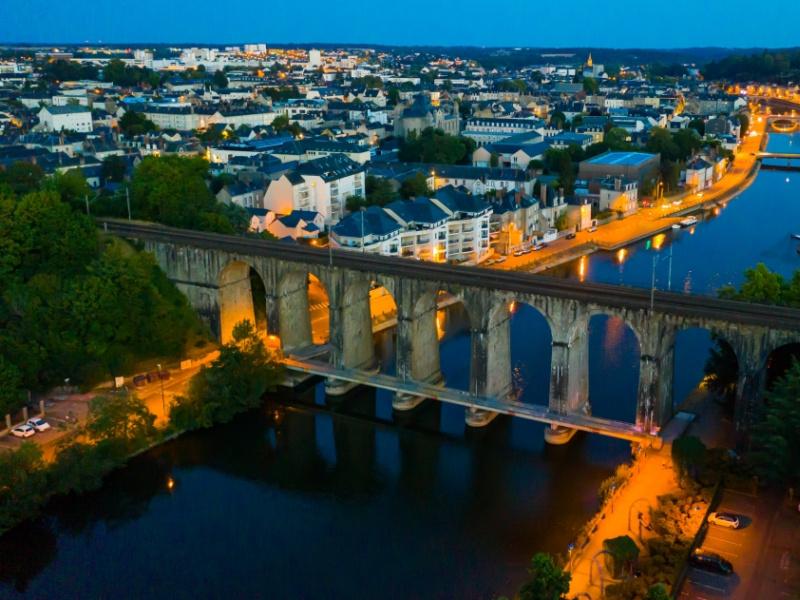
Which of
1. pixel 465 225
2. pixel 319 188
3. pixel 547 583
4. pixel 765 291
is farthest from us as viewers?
pixel 319 188

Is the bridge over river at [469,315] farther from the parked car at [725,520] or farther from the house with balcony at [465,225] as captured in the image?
the house with balcony at [465,225]

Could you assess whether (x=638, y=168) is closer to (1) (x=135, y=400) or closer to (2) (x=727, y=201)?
(2) (x=727, y=201)

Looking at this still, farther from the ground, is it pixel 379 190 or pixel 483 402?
pixel 379 190

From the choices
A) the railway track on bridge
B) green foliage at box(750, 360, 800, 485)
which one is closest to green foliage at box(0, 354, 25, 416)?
the railway track on bridge

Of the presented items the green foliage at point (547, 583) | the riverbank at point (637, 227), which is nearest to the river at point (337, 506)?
the green foliage at point (547, 583)

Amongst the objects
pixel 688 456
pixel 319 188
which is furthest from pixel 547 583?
pixel 319 188

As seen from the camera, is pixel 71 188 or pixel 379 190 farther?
pixel 379 190

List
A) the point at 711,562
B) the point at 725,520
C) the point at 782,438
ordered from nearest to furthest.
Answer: the point at 711,562 → the point at 725,520 → the point at 782,438

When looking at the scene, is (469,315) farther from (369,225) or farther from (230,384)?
(369,225)
